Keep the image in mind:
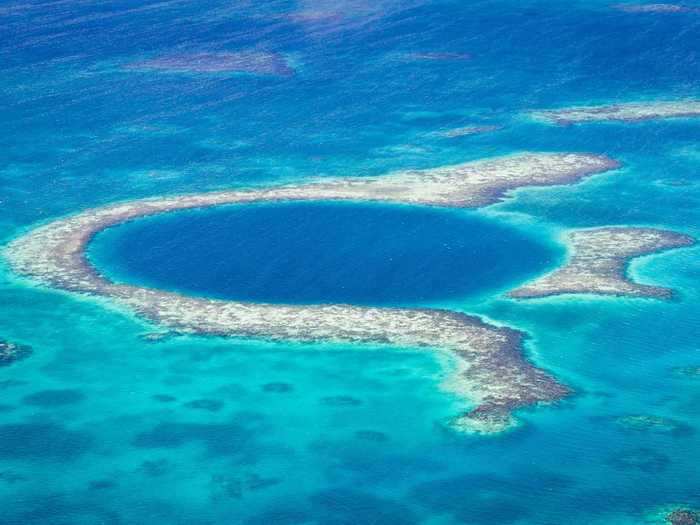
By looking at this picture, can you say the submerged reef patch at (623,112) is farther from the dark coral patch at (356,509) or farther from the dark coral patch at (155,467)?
the dark coral patch at (155,467)

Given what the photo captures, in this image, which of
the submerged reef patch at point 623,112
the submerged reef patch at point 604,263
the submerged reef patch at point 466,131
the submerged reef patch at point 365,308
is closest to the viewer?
the submerged reef patch at point 365,308

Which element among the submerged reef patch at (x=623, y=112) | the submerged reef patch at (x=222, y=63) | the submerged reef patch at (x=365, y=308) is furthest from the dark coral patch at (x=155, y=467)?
the submerged reef patch at (x=222, y=63)

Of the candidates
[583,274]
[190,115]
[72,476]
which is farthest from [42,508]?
[190,115]

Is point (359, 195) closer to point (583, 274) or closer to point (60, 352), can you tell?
point (583, 274)

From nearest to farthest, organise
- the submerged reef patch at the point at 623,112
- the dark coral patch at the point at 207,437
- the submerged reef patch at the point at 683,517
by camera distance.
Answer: the submerged reef patch at the point at 683,517 < the dark coral patch at the point at 207,437 < the submerged reef patch at the point at 623,112

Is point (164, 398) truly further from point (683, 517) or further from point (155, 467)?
point (683, 517)

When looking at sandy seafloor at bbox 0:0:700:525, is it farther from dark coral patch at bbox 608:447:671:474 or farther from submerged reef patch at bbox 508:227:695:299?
submerged reef patch at bbox 508:227:695:299

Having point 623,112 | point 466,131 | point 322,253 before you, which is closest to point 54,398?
point 322,253
